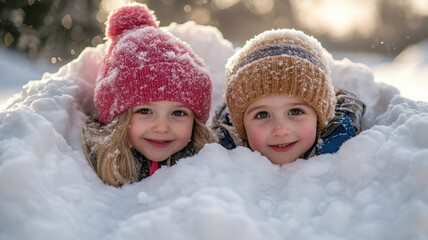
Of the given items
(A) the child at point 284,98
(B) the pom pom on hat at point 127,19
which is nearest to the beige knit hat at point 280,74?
(A) the child at point 284,98

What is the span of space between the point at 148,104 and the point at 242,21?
13.6 metres

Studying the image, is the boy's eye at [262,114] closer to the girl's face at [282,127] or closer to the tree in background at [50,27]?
the girl's face at [282,127]

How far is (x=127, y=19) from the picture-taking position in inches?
117

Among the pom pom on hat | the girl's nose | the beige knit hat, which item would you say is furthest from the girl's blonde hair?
the pom pom on hat

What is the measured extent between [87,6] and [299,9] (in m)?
7.25

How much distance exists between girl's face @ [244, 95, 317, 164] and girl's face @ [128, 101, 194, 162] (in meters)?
0.37

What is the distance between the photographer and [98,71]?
2.97 metres

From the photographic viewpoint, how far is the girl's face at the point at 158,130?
2.57 metres

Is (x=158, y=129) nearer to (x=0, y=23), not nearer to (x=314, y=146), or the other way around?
(x=314, y=146)

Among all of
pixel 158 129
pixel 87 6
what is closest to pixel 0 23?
pixel 87 6

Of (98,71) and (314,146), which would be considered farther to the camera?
(98,71)

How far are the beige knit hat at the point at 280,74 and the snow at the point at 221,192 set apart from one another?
15.1 inches

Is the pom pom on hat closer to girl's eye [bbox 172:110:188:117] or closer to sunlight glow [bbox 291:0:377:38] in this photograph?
girl's eye [bbox 172:110:188:117]

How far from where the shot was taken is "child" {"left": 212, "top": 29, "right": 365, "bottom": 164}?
2.42 metres
